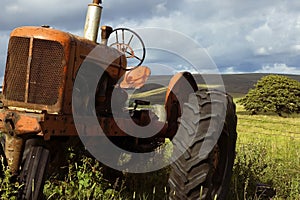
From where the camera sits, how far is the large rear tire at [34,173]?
4.28 meters

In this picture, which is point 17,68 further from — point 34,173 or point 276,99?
point 276,99

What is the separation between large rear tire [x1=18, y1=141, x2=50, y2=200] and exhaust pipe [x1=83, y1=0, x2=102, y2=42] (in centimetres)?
161

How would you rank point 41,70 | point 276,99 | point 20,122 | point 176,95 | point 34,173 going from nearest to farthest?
point 20,122, point 34,173, point 41,70, point 176,95, point 276,99

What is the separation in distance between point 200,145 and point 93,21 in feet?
6.98

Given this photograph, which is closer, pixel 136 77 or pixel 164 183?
pixel 136 77

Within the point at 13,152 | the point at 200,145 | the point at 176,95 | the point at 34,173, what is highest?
the point at 176,95

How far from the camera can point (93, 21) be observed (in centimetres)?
525

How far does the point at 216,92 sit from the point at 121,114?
1.26 meters

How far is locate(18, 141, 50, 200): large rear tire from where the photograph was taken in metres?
4.28

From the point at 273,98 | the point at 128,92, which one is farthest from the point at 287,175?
the point at 273,98

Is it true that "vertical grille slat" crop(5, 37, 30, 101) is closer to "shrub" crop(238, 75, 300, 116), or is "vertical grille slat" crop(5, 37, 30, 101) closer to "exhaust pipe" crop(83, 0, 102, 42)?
"exhaust pipe" crop(83, 0, 102, 42)

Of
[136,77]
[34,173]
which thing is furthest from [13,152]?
[136,77]

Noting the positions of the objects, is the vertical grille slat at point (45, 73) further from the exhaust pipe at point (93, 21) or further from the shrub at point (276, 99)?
the shrub at point (276, 99)

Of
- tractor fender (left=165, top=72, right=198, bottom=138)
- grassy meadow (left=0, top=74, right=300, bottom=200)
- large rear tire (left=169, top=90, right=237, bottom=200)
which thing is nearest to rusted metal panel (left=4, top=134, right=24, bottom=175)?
grassy meadow (left=0, top=74, right=300, bottom=200)
